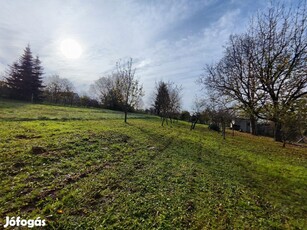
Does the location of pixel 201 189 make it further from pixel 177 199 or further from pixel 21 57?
pixel 21 57

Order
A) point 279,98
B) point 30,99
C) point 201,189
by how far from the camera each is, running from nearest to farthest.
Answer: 1. point 201,189
2. point 279,98
3. point 30,99

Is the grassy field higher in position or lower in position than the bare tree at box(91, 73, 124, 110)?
lower

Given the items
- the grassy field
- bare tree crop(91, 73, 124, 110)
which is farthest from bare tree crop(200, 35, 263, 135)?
bare tree crop(91, 73, 124, 110)

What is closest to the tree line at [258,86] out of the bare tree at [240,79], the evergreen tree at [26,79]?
the bare tree at [240,79]

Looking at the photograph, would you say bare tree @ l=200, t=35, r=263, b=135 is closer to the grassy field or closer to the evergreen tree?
the grassy field

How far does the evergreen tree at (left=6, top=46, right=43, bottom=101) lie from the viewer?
117 ft

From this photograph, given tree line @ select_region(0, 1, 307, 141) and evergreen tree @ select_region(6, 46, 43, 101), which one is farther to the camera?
evergreen tree @ select_region(6, 46, 43, 101)

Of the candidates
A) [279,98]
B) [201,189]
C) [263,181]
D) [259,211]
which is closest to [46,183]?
[201,189]

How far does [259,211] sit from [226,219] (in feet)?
3.79

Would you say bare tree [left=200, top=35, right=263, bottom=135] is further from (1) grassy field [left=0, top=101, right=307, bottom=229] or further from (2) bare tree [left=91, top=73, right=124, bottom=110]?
(2) bare tree [left=91, top=73, right=124, bottom=110]

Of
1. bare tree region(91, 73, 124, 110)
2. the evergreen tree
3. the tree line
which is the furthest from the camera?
bare tree region(91, 73, 124, 110)

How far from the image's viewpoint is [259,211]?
4203 millimetres

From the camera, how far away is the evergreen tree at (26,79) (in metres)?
35.6

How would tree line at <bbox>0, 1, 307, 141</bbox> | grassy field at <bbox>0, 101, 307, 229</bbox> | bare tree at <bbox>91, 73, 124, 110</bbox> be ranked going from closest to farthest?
1. grassy field at <bbox>0, 101, 307, 229</bbox>
2. tree line at <bbox>0, 1, 307, 141</bbox>
3. bare tree at <bbox>91, 73, 124, 110</bbox>
